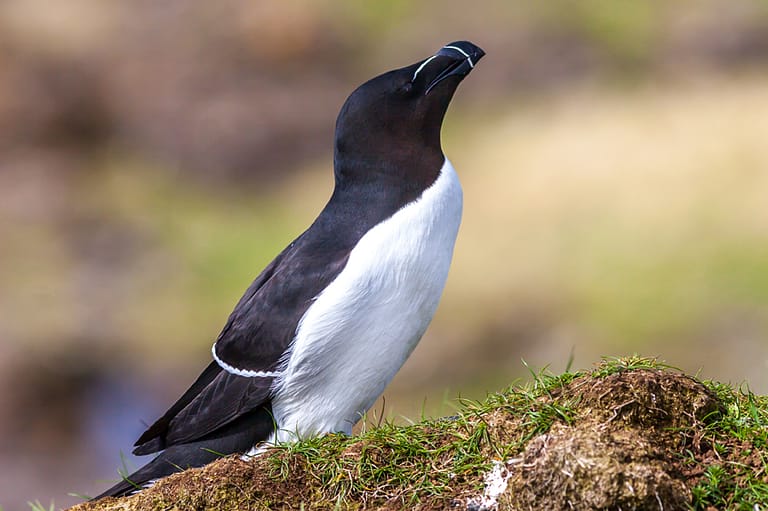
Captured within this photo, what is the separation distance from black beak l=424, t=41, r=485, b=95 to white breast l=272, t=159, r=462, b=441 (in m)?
0.57

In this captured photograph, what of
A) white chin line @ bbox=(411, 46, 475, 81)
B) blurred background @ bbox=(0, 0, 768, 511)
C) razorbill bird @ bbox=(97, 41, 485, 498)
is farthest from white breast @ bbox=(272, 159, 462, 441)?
blurred background @ bbox=(0, 0, 768, 511)

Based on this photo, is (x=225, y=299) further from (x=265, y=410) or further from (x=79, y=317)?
(x=265, y=410)

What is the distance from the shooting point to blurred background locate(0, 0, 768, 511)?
12.9m

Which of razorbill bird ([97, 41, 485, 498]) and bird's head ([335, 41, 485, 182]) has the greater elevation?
bird's head ([335, 41, 485, 182])

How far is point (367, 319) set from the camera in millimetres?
5422

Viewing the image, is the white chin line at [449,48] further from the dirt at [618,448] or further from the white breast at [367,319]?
the dirt at [618,448]

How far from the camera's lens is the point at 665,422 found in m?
4.49

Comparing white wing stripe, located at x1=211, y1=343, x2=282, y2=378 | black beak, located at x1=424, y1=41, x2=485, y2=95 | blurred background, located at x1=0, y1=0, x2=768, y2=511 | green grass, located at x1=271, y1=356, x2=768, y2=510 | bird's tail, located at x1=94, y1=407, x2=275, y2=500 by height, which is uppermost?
blurred background, located at x1=0, y1=0, x2=768, y2=511

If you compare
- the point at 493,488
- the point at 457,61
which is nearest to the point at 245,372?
the point at 493,488

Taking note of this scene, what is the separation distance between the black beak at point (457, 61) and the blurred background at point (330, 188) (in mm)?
5270

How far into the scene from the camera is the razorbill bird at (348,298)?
543 cm

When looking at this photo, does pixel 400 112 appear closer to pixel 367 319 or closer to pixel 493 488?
pixel 367 319

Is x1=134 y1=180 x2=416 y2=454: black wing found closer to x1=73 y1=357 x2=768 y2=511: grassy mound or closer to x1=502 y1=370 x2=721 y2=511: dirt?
x1=73 y1=357 x2=768 y2=511: grassy mound

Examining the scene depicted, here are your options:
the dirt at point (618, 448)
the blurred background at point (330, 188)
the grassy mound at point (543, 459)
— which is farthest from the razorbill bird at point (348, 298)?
the blurred background at point (330, 188)
